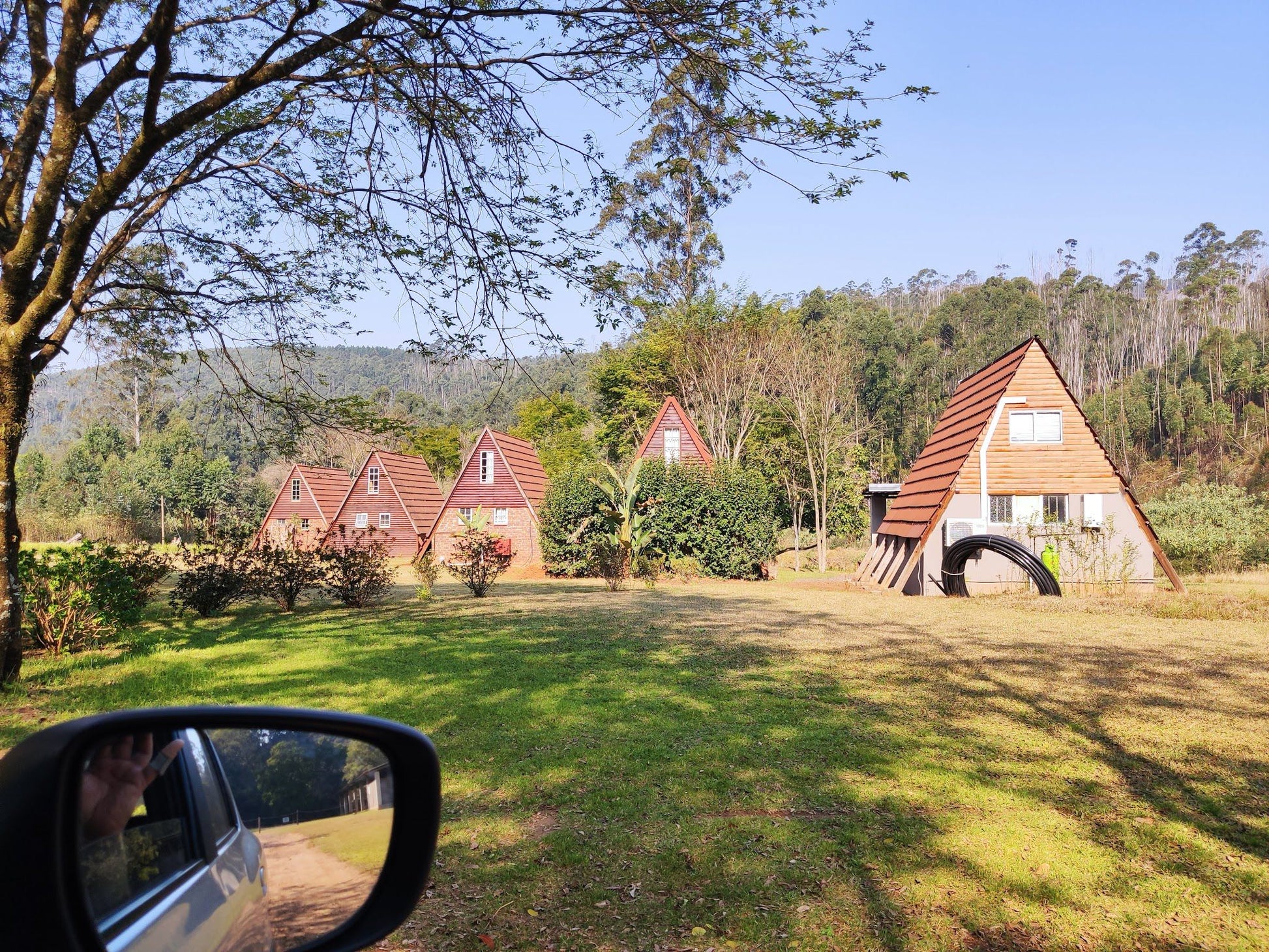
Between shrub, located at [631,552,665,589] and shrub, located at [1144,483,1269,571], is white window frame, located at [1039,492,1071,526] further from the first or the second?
shrub, located at [631,552,665,589]

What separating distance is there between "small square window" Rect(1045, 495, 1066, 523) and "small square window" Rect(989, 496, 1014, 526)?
861 mm

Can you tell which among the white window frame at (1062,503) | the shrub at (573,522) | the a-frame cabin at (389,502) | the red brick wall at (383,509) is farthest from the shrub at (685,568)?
the red brick wall at (383,509)

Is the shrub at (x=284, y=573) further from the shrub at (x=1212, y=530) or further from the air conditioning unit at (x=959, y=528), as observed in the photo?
the shrub at (x=1212, y=530)

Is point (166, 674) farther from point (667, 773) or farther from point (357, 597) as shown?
point (357, 597)

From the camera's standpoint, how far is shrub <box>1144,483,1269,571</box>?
26109 millimetres

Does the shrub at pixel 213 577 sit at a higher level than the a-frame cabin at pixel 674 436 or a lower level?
lower

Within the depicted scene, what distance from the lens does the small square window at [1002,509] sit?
21688 millimetres

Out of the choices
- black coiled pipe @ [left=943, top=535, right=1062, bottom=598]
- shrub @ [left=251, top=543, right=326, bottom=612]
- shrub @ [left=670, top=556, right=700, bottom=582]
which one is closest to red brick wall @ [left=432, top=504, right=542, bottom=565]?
shrub @ [left=670, top=556, right=700, bottom=582]

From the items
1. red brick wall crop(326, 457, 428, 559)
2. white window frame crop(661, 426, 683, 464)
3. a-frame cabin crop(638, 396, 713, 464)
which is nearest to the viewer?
a-frame cabin crop(638, 396, 713, 464)

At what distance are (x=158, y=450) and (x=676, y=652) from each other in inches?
2261

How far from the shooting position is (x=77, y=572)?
1077 centimetres

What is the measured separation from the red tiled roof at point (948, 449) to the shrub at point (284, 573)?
48.6 ft

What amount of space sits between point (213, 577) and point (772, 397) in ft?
90.6

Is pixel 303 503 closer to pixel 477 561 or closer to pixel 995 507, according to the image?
pixel 477 561
